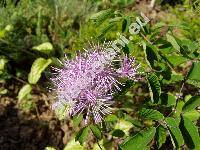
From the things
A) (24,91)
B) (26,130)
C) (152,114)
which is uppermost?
(152,114)

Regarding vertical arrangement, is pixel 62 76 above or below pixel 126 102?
above

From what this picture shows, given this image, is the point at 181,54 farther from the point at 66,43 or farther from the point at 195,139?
the point at 66,43

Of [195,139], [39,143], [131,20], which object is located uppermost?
[131,20]

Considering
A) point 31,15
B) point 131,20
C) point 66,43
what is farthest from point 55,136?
point 131,20

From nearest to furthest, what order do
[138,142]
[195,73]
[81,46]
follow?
1. [138,142]
2. [195,73]
3. [81,46]

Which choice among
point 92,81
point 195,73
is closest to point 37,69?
point 92,81

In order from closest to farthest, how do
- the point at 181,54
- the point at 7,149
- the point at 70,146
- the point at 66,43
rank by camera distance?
the point at 181,54 → the point at 70,146 → the point at 7,149 → the point at 66,43

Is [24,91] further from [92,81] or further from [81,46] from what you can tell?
[92,81]

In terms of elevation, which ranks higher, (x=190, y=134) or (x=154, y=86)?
(x=154, y=86)
